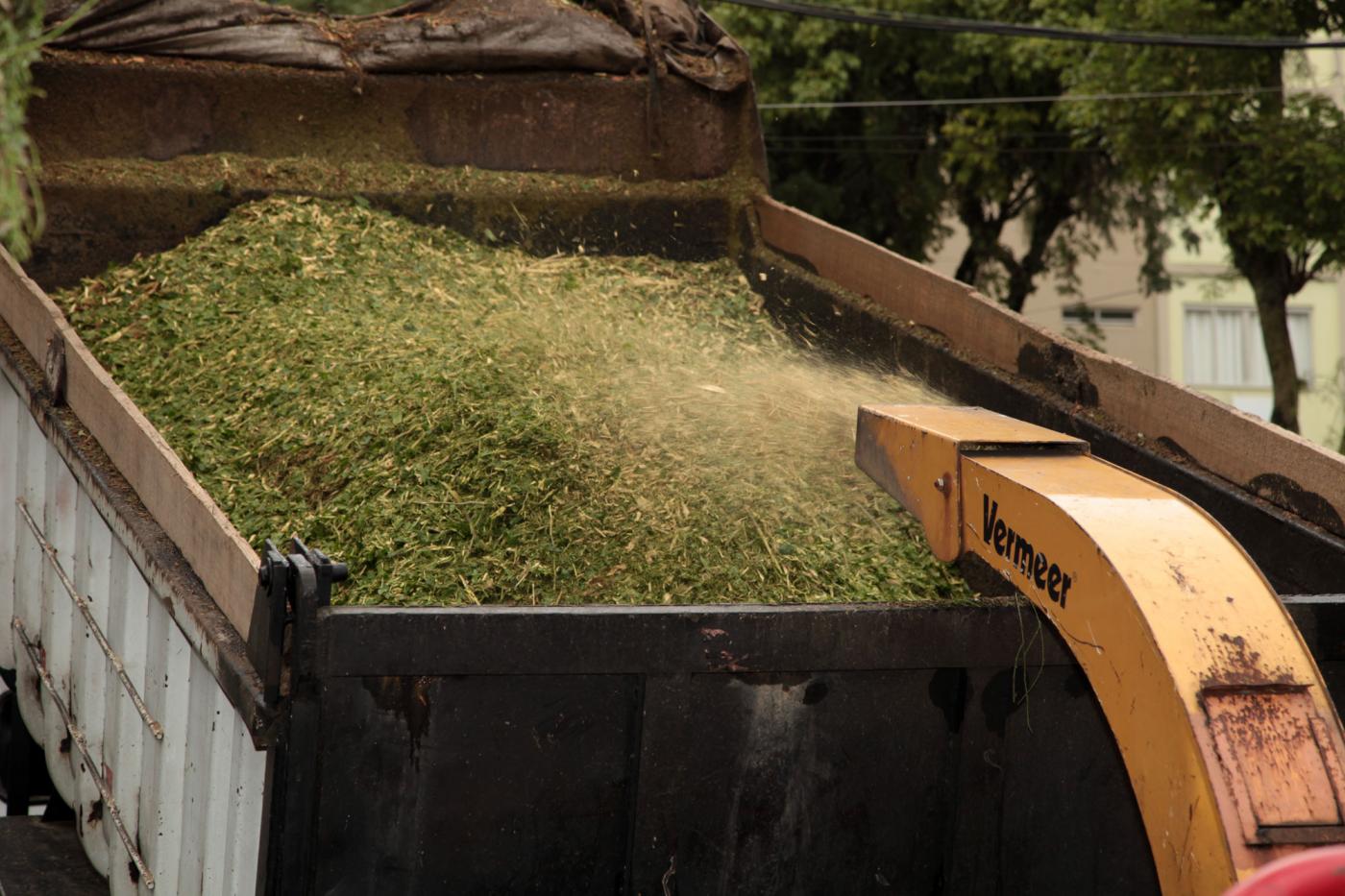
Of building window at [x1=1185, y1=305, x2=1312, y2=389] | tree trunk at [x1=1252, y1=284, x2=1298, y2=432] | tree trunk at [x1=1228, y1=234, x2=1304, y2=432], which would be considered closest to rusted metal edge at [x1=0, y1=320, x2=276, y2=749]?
tree trunk at [x1=1228, y1=234, x2=1304, y2=432]

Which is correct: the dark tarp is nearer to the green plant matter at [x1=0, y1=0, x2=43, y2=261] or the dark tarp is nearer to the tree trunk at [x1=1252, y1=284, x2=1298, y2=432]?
the green plant matter at [x1=0, y1=0, x2=43, y2=261]

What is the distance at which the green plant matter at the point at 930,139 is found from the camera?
16.3 metres

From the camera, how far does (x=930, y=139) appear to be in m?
18.0

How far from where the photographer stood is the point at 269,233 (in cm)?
582

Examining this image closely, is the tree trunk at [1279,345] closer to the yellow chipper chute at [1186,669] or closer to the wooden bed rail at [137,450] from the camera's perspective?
the wooden bed rail at [137,450]

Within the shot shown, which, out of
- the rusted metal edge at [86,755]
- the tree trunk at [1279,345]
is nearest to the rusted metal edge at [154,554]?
the rusted metal edge at [86,755]

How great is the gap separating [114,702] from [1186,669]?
257 cm

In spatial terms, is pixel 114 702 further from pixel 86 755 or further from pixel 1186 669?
pixel 1186 669

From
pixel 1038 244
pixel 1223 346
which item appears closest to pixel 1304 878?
pixel 1038 244

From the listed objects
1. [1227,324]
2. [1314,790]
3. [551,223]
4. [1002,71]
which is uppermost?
[1002,71]

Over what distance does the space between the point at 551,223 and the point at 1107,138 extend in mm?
9080

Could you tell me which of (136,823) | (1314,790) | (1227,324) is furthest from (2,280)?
(1227,324)

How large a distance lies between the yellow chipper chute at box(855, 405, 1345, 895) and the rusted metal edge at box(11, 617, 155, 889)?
6.87 feet

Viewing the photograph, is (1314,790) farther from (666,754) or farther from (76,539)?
(76,539)
